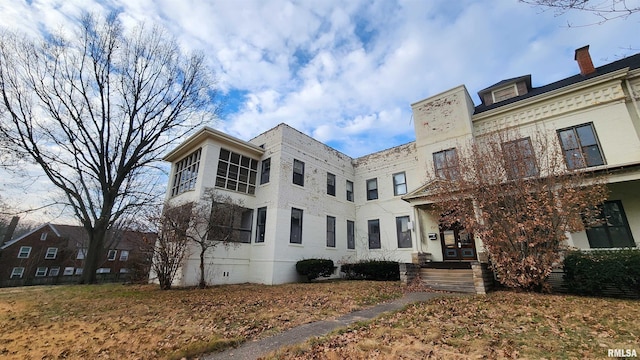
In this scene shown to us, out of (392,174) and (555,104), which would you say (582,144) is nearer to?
(555,104)

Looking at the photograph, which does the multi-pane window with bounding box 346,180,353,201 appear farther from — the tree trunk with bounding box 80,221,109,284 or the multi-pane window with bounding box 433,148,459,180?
the tree trunk with bounding box 80,221,109,284

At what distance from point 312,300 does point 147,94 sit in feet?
53.1

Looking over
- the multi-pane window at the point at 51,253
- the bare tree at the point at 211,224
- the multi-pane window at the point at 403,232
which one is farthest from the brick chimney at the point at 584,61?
the multi-pane window at the point at 51,253

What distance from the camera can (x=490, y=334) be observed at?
412 cm

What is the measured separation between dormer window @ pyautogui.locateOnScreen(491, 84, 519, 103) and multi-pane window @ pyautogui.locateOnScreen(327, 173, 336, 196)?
10.2m

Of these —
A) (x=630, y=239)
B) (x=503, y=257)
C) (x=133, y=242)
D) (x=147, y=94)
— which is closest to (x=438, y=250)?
(x=503, y=257)

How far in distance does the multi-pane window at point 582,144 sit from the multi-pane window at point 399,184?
24.1 ft

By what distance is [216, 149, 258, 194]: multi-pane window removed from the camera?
13.6 m

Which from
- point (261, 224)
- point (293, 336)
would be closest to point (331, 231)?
point (261, 224)

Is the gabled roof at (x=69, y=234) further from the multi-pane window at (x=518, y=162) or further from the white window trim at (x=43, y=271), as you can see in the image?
the multi-pane window at (x=518, y=162)

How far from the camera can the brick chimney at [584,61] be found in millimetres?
12102

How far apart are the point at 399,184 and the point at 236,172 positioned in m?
9.89

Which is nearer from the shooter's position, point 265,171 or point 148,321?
point 148,321

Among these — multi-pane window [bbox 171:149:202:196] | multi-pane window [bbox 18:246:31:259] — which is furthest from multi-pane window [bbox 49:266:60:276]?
multi-pane window [bbox 171:149:202:196]
